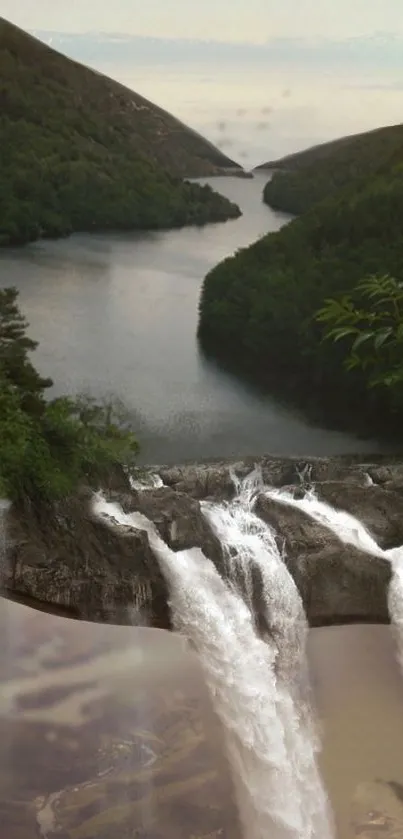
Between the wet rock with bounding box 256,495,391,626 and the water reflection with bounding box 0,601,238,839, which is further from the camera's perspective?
the wet rock with bounding box 256,495,391,626

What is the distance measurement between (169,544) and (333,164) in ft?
18.8

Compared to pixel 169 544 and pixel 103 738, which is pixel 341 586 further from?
pixel 103 738

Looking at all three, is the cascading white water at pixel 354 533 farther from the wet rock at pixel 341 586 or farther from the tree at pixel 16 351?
the tree at pixel 16 351

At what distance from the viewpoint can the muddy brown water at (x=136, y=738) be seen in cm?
538

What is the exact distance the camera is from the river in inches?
362

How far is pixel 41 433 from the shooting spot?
303 inches

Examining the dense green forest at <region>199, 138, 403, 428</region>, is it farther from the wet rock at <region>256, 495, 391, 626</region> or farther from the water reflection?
the water reflection

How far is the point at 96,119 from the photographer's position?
9.61 m

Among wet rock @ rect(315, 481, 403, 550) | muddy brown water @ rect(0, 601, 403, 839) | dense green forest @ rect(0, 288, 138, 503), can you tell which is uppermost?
dense green forest @ rect(0, 288, 138, 503)

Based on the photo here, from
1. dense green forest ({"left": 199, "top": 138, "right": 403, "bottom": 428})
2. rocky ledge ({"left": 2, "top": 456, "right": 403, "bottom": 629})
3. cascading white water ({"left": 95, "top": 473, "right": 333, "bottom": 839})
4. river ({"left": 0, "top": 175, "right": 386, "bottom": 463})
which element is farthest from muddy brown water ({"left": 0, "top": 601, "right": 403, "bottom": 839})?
dense green forest ({"left": 199, "top": 138, "right": 403, "bottom": 428})

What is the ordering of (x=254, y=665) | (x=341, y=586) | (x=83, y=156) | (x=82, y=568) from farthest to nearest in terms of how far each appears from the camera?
(x=83, y=156) < (x=341, y=586) < (x=82, y=568) < (x=254, y=665)

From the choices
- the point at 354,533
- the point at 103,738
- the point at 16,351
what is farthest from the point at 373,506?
the point at 16,351

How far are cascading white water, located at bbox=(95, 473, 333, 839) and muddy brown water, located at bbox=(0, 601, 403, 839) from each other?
0.46 feet

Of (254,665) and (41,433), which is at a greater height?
(41,433)
